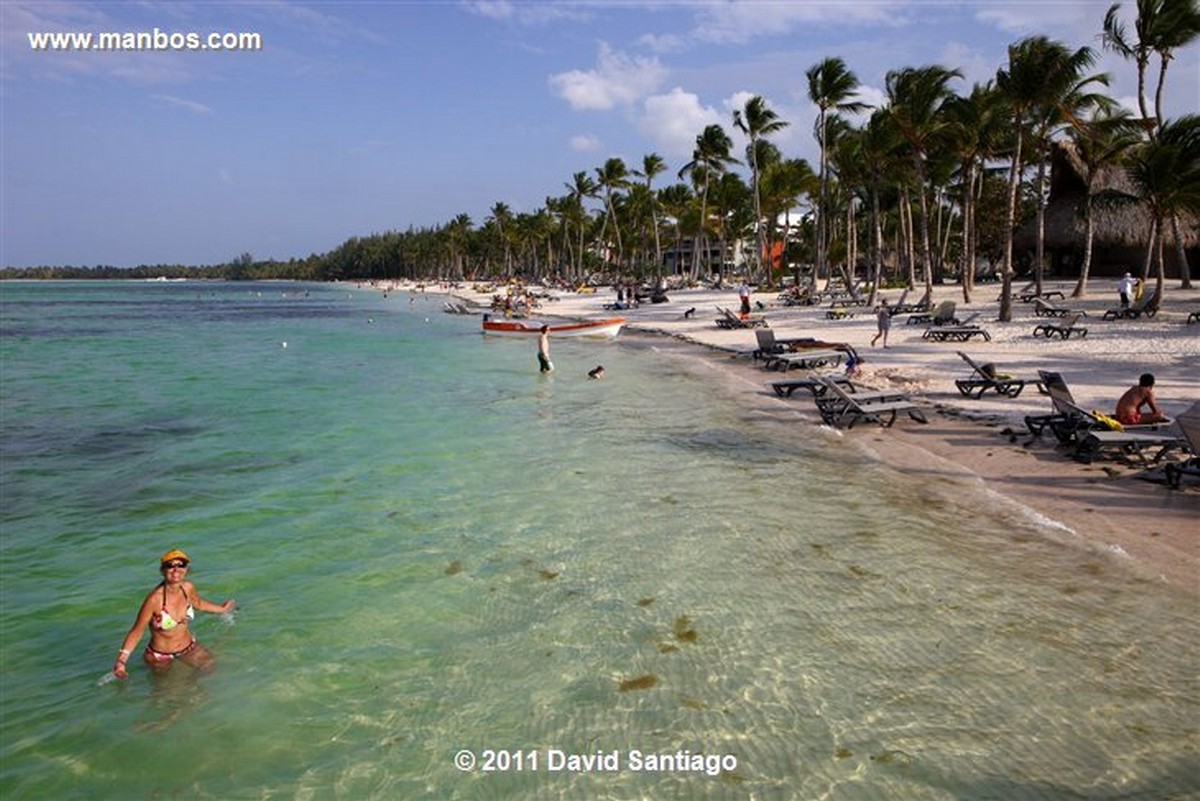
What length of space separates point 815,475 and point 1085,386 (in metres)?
7.56

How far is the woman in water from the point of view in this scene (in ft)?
20.7

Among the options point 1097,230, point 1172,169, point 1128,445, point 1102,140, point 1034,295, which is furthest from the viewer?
point 1097,230

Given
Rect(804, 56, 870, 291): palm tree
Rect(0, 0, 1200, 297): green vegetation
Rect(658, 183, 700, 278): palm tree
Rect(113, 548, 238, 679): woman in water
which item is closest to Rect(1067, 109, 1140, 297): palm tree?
Rect(0, 0, 1200, 297): green vegetation

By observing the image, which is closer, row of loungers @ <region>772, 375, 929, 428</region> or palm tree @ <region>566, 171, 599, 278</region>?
row of loungers @ <region>772, 375, 929, 428</region>

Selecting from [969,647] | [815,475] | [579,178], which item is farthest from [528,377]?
[579,178]

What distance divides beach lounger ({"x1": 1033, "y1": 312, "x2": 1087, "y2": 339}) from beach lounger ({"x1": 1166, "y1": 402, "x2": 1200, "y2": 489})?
13.4 metres

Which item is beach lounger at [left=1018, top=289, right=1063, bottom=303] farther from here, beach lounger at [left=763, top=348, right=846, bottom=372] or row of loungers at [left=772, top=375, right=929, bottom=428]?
row of loungers at [left=772, top=375, right=929, bottom=428]

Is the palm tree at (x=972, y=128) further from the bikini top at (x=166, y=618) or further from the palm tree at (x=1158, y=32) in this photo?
the bikini top at (x=166, y=618)

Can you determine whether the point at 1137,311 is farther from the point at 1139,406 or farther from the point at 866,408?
the point at 1139,406

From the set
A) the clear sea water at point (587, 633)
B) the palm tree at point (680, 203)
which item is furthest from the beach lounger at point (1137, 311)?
A: the palm tree at point (680, 203)

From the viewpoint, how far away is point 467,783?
517 cm

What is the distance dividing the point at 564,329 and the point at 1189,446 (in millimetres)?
29086

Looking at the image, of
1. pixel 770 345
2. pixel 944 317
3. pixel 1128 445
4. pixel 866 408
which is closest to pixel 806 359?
pixel 770 345

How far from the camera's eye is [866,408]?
14.6m
